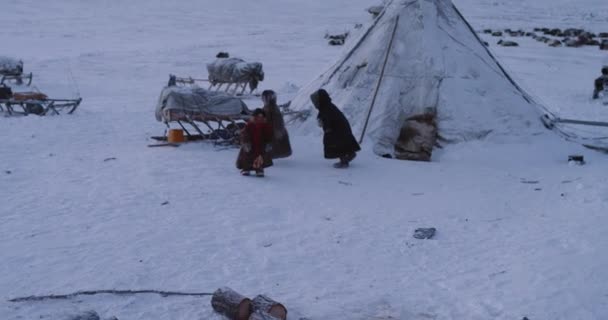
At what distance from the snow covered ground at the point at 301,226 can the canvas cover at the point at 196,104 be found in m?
0.52

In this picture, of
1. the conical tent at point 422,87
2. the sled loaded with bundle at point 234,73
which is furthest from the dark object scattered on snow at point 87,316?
the sled loaded with bundle at point 234,73

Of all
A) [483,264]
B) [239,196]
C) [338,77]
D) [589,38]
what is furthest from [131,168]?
[589,38]

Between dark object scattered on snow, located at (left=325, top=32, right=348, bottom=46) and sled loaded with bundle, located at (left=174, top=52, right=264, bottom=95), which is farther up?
sled loaded with bundle, located at (left=174, top=52, right=264, bottom=95)

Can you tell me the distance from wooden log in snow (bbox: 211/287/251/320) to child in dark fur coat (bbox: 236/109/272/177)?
3943 millimetres

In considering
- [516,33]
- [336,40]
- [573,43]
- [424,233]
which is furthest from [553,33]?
[424,233]

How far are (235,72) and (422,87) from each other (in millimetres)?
7673

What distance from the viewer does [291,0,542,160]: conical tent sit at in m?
9.73

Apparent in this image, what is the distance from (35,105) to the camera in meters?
12.8

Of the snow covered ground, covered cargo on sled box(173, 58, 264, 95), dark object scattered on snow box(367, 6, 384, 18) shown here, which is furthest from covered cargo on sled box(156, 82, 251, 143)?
covered cargo on sled box(173, 58, 264, 95)

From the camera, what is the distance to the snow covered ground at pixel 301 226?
4.54m

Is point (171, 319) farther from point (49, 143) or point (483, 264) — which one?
point (49, 143)

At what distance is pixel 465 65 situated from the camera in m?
10.5

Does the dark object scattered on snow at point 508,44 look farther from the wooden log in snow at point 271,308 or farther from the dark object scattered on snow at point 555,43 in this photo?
the wooden log in snow at point 271,308

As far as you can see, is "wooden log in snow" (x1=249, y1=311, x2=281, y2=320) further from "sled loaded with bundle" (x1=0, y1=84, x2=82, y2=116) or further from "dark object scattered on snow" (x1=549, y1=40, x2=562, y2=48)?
"dark object scattered on snow" (x1=549, y1=40, x2=562, y2=48)
